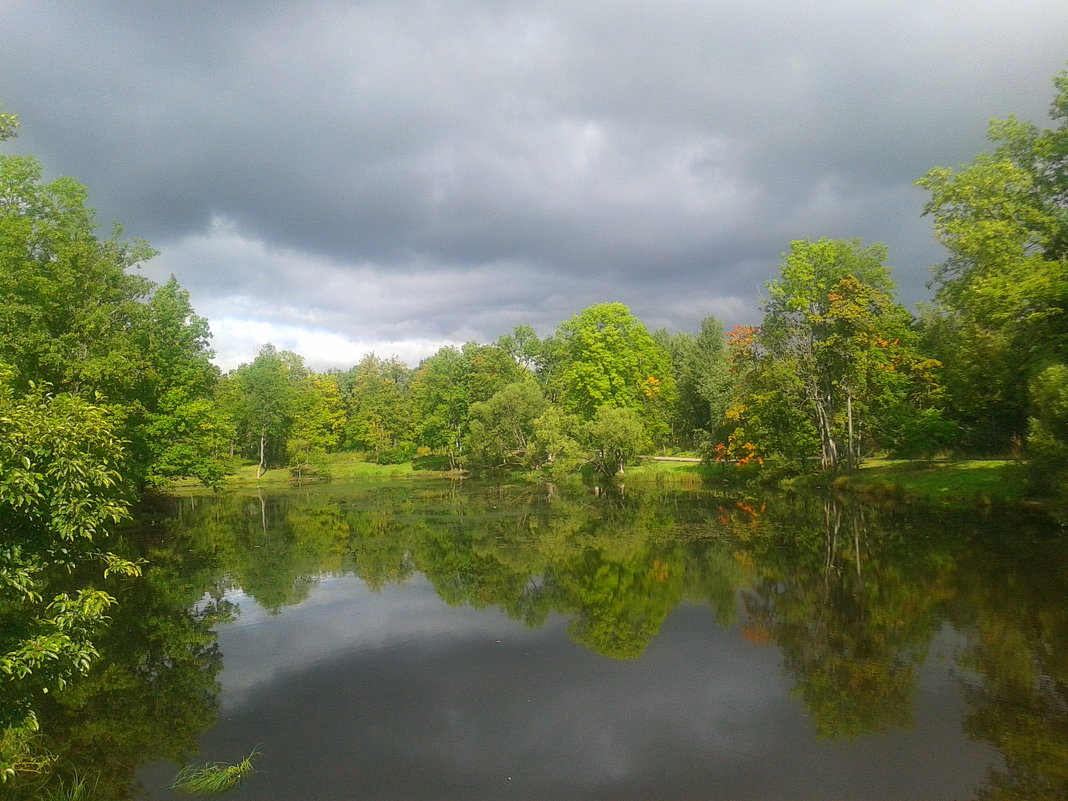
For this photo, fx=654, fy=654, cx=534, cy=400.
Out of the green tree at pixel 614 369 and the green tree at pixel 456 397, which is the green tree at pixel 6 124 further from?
the green tree at pixel 456 397

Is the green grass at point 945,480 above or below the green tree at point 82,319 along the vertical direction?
below

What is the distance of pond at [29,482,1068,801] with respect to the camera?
8.53m

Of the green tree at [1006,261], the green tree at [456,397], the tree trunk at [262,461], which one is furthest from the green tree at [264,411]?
the green tree at [1006,261]

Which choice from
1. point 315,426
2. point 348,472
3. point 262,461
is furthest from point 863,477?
point 262,461

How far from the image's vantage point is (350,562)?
74.3 feet

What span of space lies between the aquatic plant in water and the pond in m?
0.18

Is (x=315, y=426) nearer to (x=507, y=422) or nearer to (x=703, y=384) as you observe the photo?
(x=507, y=422)

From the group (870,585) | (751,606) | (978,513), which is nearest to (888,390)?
(978,513)

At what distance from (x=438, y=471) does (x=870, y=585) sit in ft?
173

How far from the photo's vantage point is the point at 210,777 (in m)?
8.59

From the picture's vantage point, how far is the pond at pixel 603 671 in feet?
28.0

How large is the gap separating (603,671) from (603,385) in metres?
41.8

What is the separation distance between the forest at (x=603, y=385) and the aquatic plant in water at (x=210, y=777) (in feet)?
6.87

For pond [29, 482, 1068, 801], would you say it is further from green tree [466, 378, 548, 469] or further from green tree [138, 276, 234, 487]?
green tree [466, 378, 548, 469]
